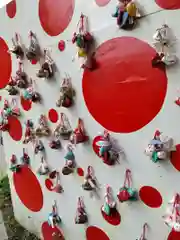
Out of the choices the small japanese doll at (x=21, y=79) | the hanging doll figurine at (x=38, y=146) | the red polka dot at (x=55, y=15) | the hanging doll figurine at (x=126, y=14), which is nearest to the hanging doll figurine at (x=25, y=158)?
the hanging doll figurine at (x=38, y=146)

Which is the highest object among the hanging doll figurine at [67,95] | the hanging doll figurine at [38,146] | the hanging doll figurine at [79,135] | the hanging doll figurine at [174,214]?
the hanging doll figurine at [67,95]

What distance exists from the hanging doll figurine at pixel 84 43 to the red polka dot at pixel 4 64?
Result: 0.77 metres

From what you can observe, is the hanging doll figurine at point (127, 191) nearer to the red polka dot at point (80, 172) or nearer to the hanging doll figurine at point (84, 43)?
the red polka dot at point (80, 172)

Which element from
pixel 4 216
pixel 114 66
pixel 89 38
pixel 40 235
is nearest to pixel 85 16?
pixel 89 38

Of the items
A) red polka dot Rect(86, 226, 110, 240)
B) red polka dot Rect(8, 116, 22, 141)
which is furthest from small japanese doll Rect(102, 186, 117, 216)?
red polka dot Rect(8, 116, 22, 141)

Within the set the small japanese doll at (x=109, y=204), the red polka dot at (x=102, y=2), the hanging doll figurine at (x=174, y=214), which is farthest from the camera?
the small japanese doll at (x=109, y=204)

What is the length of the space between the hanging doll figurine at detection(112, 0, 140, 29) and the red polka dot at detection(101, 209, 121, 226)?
91 cm

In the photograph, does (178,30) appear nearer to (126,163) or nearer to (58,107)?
(126,163)

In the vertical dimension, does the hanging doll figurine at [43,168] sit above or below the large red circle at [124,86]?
below

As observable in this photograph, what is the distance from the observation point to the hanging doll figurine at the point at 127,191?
140cm

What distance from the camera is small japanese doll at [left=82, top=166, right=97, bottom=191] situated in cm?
160

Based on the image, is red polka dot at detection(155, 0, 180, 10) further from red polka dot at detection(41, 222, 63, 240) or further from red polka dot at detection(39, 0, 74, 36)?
red polka dot at detection(41, 222, 63, 240)

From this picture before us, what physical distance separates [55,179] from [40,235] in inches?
21.2

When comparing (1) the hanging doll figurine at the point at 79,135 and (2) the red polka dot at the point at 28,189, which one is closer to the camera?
(1) the hanging doll figurine at the point at 79,135
